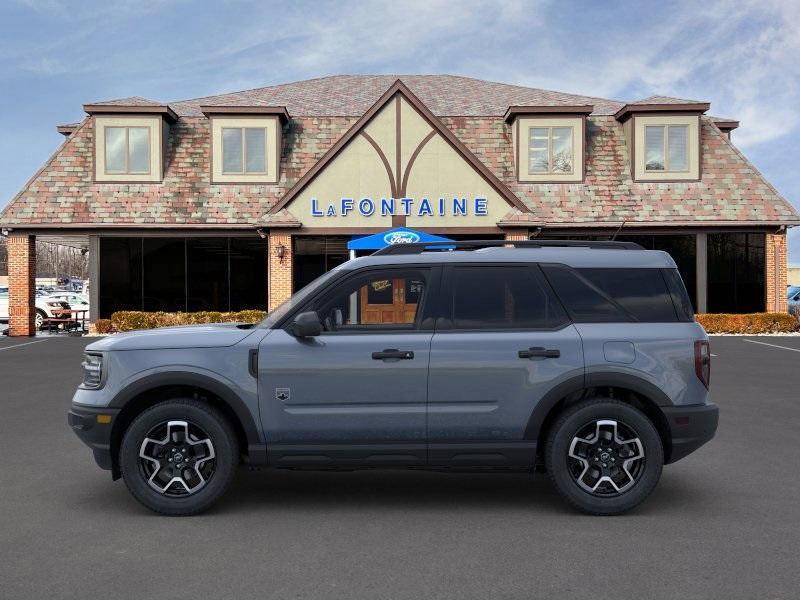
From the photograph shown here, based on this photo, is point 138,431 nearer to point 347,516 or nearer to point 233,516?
point 233,516

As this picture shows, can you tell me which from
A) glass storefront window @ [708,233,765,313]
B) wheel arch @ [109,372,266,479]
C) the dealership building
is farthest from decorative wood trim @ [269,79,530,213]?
wheel arch @ [109,372,266,479]

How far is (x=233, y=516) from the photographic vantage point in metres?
5.79

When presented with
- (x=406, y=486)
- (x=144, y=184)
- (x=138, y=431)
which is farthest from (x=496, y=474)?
(x=144, y=184)

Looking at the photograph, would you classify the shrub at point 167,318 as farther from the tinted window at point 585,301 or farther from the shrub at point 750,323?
the tinted window at point 585,301

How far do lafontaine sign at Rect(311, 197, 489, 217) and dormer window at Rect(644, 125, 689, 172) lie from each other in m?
6.15

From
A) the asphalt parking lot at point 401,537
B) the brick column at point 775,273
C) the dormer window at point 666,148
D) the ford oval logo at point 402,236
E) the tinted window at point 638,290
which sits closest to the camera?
the asphalt parking lot at point 401,537

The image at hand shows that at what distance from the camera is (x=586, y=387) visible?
582 centimetres

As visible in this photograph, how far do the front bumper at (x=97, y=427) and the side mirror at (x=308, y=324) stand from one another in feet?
4.77

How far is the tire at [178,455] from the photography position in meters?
5.78

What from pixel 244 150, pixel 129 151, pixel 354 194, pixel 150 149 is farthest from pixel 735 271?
pixel 129 151

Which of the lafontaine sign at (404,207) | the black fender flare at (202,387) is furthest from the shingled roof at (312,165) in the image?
the black fender flare at (202,387)

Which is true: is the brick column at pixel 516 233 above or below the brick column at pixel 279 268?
above

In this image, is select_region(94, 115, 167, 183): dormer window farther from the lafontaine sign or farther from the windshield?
the windshield

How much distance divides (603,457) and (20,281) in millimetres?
23772
